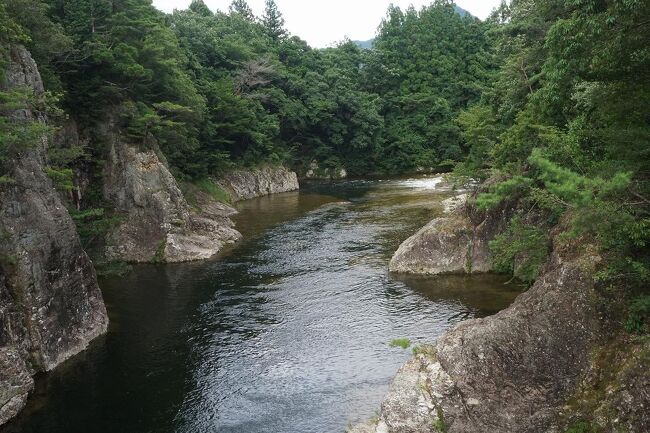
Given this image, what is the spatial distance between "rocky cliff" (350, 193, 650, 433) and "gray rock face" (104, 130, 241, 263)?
70.9ft

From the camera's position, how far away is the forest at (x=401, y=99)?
10.9m

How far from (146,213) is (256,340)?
17.1 m

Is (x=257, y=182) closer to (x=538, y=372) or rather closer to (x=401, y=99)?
(x=401, y=99)

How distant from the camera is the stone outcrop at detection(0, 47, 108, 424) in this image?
16.2 metres

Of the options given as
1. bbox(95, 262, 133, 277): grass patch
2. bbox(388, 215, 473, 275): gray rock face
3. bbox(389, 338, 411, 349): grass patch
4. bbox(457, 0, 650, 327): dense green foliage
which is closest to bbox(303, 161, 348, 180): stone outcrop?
bbox(95, 262, 133, 277): grass patch

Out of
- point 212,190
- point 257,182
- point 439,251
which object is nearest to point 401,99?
point 257,182

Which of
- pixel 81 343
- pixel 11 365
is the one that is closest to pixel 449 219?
pixel 81 343

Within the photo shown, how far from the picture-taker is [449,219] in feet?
92.2

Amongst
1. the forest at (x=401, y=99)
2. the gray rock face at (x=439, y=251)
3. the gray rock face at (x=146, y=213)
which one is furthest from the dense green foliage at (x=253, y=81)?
the gray rock face at (x=439, y=251)

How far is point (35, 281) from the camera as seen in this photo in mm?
17891

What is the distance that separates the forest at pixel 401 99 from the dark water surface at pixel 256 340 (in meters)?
6.07

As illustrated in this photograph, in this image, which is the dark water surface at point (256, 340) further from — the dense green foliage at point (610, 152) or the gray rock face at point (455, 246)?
the dense green foliage at point (610, 152)

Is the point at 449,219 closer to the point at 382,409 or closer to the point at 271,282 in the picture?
the point at 271,282

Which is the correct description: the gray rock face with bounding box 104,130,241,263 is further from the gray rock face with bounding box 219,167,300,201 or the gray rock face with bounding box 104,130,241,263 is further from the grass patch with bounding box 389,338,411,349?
the gray rock face with bounding box 219,167,300,201
